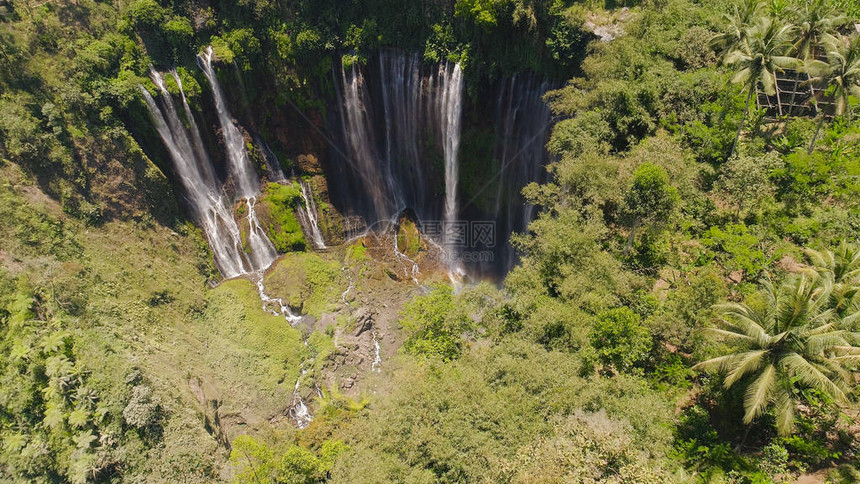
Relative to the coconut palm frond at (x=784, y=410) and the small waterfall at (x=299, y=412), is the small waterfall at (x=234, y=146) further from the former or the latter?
the coconut palm frond at (x=784, y=410)

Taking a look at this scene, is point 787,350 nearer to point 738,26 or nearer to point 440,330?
point 440,330

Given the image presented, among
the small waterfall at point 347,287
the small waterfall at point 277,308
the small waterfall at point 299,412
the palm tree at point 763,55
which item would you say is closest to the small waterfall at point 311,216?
the small waterfall at point 347,287

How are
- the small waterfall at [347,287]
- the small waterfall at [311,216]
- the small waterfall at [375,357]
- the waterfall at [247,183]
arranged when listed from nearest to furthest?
the small waterfall at [375,357] → the small waterfall at [347,287] → the waterfall at [247,183] → the small waterfall at [311,216]

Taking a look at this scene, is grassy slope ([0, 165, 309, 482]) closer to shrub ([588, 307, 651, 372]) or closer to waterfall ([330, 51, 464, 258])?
waterfall ([330, 51, 464, 258])

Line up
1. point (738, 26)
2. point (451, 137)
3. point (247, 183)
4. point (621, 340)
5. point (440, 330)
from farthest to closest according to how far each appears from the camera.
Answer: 1. point (247, 183)
2. point (451, 137)
3. point (738, 26)
4. point (440, 330)
5. point (621, 340)

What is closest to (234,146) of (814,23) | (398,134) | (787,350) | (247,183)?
(247,183)

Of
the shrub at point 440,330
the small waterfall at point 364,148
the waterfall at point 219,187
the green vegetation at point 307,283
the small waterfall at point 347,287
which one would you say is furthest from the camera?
the small waterfall at point 364,148

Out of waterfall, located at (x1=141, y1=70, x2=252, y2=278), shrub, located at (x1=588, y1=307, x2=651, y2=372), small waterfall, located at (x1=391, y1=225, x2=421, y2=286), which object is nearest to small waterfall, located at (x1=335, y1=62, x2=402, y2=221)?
small waterfall, located at (x1=391, y1=225, x2=421, y2=286)

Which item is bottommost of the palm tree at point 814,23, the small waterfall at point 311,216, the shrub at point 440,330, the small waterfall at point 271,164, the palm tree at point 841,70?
the small waterfall at point 311,216
